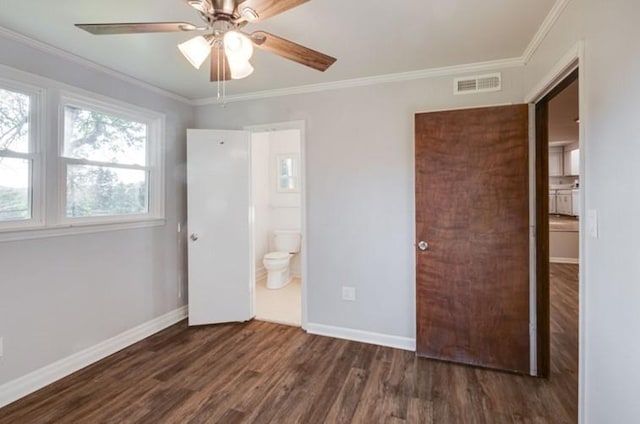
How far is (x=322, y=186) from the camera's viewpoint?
9.86 feet

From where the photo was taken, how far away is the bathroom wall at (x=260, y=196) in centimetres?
463

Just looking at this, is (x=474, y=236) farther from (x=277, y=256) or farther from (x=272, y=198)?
(x=272, y=198)

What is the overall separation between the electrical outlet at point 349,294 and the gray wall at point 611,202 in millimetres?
1702

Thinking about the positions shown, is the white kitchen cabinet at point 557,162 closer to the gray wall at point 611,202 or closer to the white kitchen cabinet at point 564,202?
the white kitchen cabinet at point 564,202

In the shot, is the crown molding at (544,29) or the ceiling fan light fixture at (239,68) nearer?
the ceiling fan light fixture at (239,68)

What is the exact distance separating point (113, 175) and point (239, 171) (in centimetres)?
110

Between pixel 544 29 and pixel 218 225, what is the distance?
301 centimetres

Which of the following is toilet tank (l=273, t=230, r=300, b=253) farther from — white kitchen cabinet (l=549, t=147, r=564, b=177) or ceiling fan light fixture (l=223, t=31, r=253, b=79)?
white kitchen cabinet (l=549, t=147, r=564, b=177)

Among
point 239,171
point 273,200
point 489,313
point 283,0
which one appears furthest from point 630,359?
point 273,200

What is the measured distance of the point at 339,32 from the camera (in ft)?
6.68

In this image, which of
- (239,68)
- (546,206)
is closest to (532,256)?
(546,206)

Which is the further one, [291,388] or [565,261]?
[565,261]

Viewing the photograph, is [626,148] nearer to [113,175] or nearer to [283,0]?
[283,0]

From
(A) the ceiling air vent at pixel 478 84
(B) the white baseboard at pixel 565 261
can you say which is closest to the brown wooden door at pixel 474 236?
(A) the ceiling air vent at pixel 478 84
